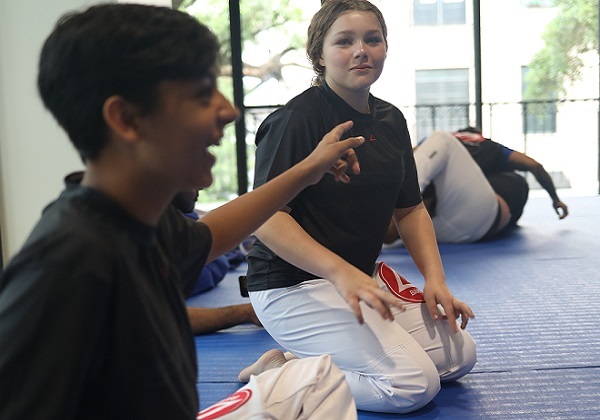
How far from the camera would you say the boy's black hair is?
0.75m

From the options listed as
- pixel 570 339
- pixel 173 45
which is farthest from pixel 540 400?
pixel 173 45

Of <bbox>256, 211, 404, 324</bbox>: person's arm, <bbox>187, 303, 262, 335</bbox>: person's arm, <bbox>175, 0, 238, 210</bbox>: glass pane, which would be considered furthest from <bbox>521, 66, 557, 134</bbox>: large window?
<bbox>256, 211, 404, 324</bbox>: person's arm

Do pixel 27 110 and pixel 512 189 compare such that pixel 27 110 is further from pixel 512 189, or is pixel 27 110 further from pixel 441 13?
pixel 441 13

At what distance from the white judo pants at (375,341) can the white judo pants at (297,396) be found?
31cm

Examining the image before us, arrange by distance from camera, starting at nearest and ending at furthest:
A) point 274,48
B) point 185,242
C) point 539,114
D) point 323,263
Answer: point 185,242
point 323,263
point 274,48
point 539,114

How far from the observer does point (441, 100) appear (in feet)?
23.3

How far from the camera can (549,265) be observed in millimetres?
3314

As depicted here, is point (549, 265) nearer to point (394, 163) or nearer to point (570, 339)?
point (570, 339)

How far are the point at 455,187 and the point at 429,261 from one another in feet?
7.01

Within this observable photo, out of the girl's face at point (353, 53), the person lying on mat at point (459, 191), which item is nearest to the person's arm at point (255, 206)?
the girl's face at point (353, 53)

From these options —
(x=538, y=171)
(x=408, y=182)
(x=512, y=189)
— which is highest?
(x=408, y=182)

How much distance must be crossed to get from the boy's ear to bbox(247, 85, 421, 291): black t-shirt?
37.2 inches

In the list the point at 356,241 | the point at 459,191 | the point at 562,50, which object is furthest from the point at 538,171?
the point at 562,50

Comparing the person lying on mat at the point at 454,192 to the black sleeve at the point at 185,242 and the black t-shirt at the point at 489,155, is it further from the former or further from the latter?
the black sleeve at the point at 185,242
